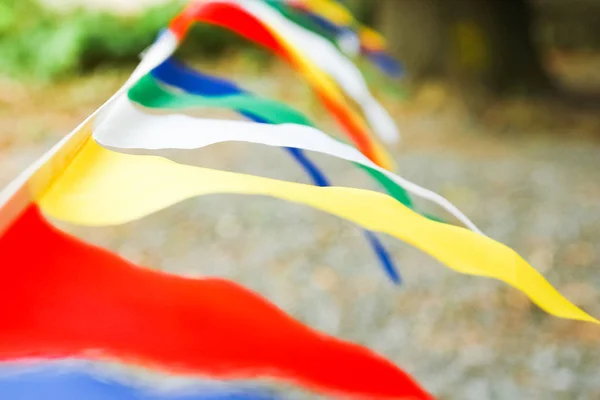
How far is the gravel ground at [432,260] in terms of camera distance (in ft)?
3.55

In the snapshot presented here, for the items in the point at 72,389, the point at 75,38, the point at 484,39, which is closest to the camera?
the point at 72,389

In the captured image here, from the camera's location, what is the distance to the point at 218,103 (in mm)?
368

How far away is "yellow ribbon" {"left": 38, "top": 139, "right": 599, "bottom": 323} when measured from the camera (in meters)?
0.24

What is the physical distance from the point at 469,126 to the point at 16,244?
228cm

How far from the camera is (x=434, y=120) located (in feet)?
8.23

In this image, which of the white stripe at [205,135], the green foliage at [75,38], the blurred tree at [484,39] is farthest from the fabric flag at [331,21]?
the green foliage at [75,38]

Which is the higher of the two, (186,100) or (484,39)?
(484,39)

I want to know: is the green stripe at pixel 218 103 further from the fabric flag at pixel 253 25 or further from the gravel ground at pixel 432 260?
the gravel ground at pixel 432 260

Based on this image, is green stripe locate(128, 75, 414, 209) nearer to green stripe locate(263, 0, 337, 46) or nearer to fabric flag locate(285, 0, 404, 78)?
green stripe locate(263, 0, 337, 46)

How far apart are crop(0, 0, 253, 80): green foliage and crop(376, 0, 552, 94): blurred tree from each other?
1.53 meters

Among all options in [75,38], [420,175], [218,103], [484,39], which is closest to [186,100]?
[218,103]

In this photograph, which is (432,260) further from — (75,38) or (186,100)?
(75,38)

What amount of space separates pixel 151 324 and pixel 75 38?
3333mm

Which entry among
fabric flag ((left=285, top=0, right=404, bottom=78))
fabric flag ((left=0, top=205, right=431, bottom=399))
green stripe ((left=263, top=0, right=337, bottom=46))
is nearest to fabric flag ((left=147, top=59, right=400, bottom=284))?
fabric flag ((left=0, top=205, right=431, bottom=399))
